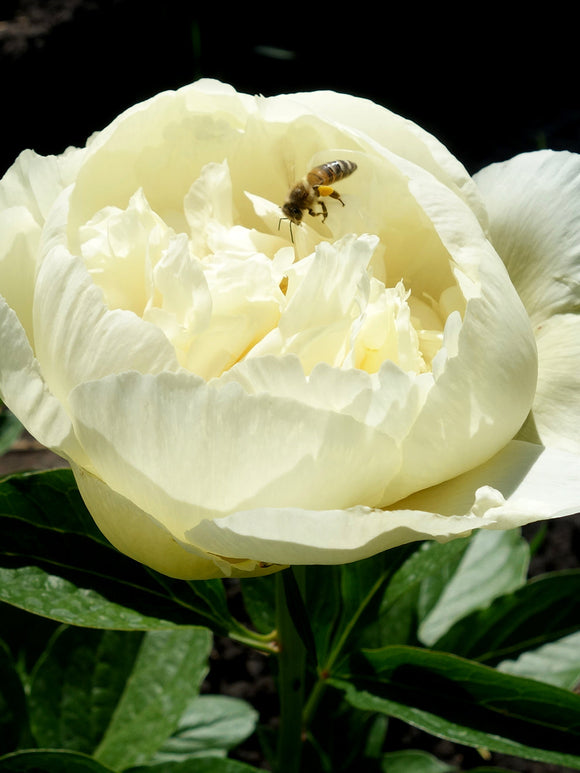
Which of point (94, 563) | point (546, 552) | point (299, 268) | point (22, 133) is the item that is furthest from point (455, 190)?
point (22, 133)

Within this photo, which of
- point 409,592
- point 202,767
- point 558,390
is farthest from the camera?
point 409,592

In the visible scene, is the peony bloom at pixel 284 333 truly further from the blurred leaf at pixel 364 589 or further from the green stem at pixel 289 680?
the blurred leaf at pixel 364 589

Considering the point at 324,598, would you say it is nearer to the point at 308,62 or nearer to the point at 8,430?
the point at 8,430

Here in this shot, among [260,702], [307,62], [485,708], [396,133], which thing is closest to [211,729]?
[260,702]

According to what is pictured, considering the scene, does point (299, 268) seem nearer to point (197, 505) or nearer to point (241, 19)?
point (197, 505)

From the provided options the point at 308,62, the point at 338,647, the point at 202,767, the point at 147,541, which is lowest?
the point at 202,767

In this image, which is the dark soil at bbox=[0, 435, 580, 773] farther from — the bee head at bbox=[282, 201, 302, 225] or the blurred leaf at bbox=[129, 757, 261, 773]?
the bee head at bbox=[282, 201, 302, 225]

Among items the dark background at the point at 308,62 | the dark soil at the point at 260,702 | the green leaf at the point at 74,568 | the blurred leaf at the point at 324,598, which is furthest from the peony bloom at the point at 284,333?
the dark background at the point at 308,62
